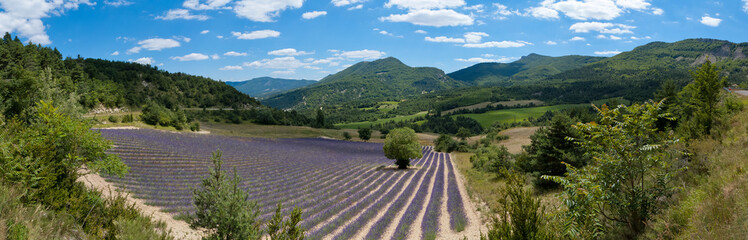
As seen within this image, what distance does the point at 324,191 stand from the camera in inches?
827

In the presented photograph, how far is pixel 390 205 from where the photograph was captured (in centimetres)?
1888

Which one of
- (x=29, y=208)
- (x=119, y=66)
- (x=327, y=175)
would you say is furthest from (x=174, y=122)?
(x=119, y=66)

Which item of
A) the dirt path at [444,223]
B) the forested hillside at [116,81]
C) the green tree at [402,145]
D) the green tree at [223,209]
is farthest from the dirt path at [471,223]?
the forested hillside at [116,81]

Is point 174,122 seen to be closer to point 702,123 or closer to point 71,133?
point 71,133

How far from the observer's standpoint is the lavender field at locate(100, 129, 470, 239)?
553 inches

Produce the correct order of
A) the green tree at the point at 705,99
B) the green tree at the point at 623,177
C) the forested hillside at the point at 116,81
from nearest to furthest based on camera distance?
1. the green tree at the point at 623,177
2. the green tree at the point at 705,99
3. the forested hillside at the point at 116,81

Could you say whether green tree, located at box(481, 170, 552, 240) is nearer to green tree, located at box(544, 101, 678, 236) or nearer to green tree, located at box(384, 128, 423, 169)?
green tree, located at box(544, 101, 678, 236)

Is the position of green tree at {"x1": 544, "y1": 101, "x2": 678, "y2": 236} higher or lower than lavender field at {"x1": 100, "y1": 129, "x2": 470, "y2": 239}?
higher

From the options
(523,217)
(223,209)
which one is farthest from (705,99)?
(223,209)

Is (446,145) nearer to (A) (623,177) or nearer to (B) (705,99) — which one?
(B) (705,99)

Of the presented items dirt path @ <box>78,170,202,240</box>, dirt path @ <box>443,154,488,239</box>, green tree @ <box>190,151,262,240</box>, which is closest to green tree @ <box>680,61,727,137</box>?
dirt path @ <box>443,154,488,239</box>

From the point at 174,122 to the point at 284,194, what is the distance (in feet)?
182

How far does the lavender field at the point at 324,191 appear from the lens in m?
14.1

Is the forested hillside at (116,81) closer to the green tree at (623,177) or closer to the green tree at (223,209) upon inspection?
the green tree at (223,209)
